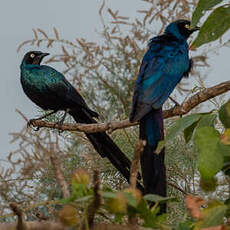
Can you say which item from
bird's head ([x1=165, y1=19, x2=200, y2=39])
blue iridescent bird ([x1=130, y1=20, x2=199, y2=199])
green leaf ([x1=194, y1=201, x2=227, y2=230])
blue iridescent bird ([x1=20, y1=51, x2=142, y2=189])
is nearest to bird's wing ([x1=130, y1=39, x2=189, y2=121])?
blue iridescent bird ([x1=130, y1=20, x2=199, y2=199])

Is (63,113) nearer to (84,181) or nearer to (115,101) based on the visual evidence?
(115,101)

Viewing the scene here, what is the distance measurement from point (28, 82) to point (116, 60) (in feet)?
2.07

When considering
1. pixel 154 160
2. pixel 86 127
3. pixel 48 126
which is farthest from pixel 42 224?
pixel 48 126

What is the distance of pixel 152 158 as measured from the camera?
4.98 ft

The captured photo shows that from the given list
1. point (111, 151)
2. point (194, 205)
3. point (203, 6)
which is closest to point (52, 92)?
point (111, 151)

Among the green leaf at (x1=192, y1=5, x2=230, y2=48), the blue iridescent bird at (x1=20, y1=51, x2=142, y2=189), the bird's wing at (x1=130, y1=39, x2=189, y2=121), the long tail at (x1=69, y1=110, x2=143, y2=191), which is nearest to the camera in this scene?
the green leaf at (x1=192, y1=5, x2=230, y2=48)

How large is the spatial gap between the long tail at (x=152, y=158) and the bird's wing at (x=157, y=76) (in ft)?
0.16

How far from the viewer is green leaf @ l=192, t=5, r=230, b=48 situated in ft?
2.54

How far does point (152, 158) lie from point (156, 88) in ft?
2.14

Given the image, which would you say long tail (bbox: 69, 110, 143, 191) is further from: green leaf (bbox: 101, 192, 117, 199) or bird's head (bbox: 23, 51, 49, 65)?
green leaf (bbox: 101, 192, 117, 199)

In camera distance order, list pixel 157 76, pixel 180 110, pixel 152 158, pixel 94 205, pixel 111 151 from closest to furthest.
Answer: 1. pixel 94 205
2. pixel 152 158
3. pixel 180 110
4. pixel 157 76
5. pixel 111 151

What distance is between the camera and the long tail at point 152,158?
1271mm

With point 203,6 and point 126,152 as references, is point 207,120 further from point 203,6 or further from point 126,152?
point 126,152

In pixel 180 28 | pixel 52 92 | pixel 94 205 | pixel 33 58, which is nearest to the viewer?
pixel 94 205
